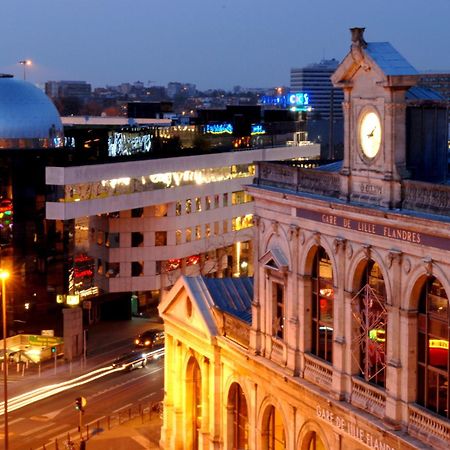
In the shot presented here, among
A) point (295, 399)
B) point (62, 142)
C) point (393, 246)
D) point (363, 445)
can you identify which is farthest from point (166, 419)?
point (62, 142)

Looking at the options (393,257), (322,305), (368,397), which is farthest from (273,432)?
(393,257)

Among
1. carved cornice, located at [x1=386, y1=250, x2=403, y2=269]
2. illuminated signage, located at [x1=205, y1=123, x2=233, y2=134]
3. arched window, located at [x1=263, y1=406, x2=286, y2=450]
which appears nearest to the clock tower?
carved cornice, located at [x1=386, y1=250, x2=403, y2=269]

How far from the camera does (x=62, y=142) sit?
99.3 metres

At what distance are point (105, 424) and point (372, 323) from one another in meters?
31.3

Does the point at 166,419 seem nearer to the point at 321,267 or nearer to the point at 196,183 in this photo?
the point at 321,267

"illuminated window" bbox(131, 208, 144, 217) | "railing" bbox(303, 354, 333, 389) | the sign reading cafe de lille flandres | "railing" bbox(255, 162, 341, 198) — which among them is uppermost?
"railing" bbox(255, 162, 341, 198)

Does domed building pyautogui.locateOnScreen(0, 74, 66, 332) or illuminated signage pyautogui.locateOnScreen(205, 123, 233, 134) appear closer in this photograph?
domed building pyautogui.locateOnScreen(0, 74, 66, 332)

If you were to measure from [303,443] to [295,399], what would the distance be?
185 cm

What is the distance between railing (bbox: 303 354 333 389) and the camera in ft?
152

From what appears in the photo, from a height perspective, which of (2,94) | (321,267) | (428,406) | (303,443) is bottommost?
(303,443)

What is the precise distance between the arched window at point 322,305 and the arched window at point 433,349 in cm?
684

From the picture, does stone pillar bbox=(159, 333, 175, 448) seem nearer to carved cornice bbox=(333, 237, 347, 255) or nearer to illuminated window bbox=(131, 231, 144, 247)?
carved cornice bbox=(333, 237, 347, 255)

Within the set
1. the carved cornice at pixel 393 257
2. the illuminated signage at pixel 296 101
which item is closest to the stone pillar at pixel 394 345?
the carved cornice at pixel 393 257

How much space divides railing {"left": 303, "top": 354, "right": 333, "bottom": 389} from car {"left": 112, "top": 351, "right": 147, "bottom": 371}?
4019cm
